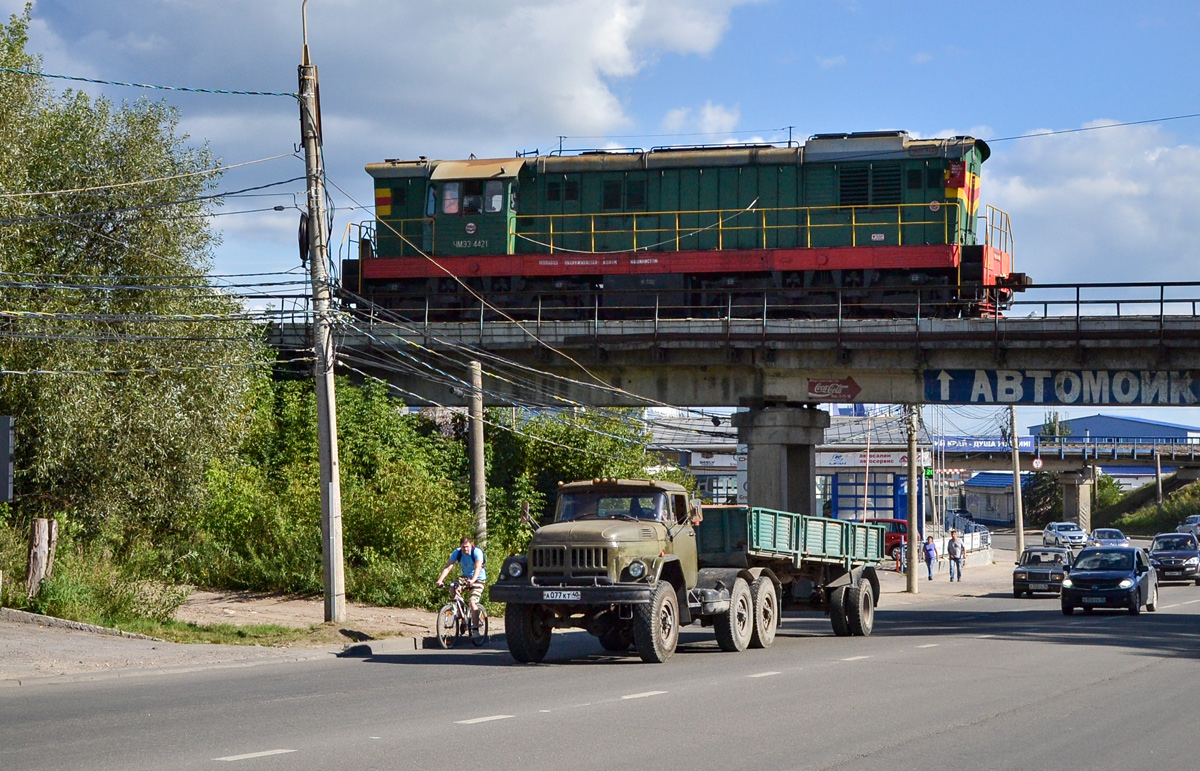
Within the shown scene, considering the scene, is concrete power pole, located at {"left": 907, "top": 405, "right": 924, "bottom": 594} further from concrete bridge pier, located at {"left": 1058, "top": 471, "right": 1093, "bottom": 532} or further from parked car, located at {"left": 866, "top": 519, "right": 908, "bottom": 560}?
concrete bridge pier, located at {"left": 1058, "top": 471, "right": 1093, "bottom": 532}

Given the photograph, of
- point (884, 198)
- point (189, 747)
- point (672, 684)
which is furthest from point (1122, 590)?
point (189, 747)

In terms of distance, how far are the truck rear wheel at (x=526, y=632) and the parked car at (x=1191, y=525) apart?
58.0 m

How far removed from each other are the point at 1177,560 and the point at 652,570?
3228cm

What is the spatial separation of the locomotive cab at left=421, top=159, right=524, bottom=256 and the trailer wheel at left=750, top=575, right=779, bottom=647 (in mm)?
17336

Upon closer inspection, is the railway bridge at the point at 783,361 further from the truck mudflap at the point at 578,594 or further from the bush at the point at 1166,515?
the bush at the point at 1166,515

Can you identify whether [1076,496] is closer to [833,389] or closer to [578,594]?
[833,389]

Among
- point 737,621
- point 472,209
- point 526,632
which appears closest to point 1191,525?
point 472,209

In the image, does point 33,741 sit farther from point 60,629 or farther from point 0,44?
point 0,44

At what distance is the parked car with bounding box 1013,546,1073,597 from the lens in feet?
111

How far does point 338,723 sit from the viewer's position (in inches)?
394

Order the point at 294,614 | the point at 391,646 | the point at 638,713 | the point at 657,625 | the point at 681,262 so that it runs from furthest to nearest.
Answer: the point at 681,262 → the point at 294,614 → the point at 391,646 → the point at 657,625 → the point at 638,713

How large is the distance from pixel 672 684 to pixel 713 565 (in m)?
4.68

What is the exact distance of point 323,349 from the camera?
18.2 m

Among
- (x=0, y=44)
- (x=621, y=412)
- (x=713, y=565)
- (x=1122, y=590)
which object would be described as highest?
(x=0, y=44)
